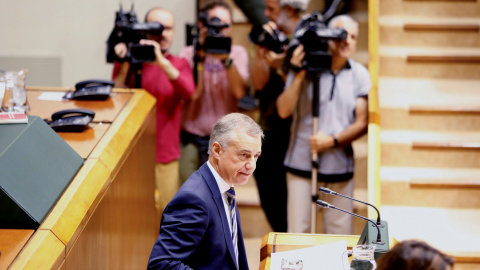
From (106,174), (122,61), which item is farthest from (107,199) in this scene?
(122,61)

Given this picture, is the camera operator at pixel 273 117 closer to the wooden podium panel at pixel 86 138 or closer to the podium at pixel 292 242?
the wooden podium panel at pixel 86 138

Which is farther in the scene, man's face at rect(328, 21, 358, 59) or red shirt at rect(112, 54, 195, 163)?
red shirt at rect(112, 54, 195, 163)

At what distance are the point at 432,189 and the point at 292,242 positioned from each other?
5.66ft

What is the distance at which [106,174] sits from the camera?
2525 millimetres

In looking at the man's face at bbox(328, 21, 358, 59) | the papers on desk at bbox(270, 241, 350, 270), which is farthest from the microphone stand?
the papers on desk at bbox(270, 241, 350, 270)

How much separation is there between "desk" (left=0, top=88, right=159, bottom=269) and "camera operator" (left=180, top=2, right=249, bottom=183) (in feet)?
1.46

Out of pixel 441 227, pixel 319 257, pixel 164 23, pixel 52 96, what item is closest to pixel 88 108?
pixel 52 96

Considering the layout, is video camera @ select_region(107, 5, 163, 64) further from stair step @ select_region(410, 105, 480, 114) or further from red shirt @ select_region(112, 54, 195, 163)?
stair step @ select_region(410, 105, 480, 114)

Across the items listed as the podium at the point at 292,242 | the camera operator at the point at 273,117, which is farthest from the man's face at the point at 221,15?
the podium at the point at 292,242

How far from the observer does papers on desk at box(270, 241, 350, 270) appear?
77.5 inches

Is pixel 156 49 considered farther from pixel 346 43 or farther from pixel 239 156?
pixel 239 156

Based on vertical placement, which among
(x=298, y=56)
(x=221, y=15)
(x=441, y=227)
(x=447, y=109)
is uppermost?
(x=221, y=15)

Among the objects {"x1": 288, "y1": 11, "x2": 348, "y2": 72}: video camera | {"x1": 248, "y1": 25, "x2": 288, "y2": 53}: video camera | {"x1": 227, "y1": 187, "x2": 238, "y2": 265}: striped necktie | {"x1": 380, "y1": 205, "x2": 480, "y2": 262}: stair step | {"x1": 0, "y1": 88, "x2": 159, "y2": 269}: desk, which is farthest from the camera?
{"x1": 248, "y1": 25, "x2": 288, "y2": 53}: video camera

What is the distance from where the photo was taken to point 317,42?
3451mm
